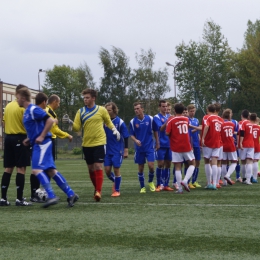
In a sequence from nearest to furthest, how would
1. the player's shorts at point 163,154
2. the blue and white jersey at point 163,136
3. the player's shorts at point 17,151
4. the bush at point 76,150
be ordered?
1. the player's shorts at point 17,151
2. the blue and white jersey at point 163,136
3. the player's shorts at point 163,154
4. the bush at point 76,150

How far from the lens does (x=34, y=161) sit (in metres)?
8.78

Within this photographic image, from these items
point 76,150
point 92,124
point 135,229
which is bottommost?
point 135,229

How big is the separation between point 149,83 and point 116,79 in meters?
4.41

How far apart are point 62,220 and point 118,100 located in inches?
2632

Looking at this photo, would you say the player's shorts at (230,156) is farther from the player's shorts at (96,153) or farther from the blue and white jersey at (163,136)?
the player's shorts at (96,153)

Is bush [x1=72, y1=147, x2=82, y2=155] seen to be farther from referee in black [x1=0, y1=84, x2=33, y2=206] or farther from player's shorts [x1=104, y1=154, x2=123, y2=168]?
referee in black [x1=0, y1=84, x2=33, y2=206]

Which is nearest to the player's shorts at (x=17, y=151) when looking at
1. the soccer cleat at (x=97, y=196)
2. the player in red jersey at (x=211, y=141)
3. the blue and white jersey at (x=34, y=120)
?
the blue and white jersey at (x=34, y=120)

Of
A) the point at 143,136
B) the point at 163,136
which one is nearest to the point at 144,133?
the point at 143,136

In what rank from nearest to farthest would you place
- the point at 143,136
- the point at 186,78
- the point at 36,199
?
the point at 36,199
the point at 143,136
the point at 186,78

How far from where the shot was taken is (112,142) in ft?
38.0

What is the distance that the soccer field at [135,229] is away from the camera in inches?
223

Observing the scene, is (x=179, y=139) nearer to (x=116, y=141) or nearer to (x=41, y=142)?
(x=116, y=141)

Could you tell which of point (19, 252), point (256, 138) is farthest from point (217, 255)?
point (256, 138)

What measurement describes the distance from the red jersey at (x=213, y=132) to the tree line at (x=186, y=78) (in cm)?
2850
